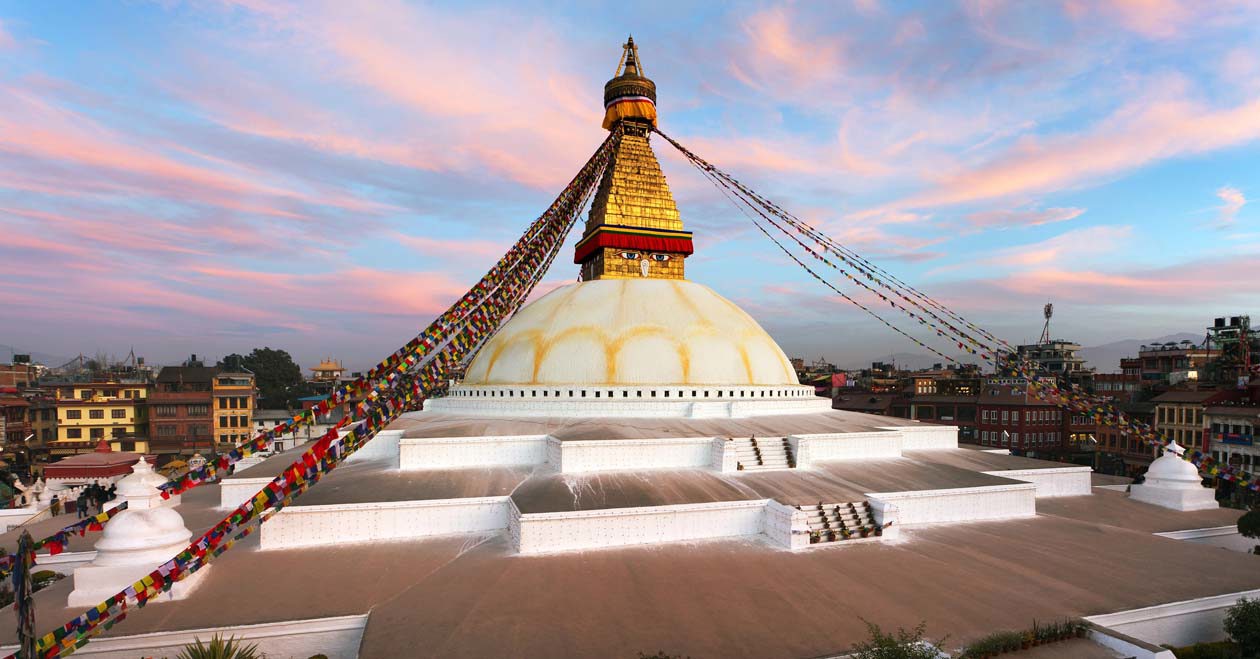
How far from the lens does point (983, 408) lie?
3734 cm

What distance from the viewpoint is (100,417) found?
32719mm

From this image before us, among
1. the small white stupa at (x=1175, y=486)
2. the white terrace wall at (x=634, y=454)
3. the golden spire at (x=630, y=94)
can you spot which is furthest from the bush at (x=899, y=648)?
the golden spire at (x=630, y=94)

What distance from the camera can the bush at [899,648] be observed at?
542 cm

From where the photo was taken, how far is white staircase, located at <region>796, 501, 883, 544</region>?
33.9 ft

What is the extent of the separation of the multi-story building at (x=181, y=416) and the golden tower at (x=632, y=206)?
26563 millimetres

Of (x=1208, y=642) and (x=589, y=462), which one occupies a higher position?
(x=589, y=462)

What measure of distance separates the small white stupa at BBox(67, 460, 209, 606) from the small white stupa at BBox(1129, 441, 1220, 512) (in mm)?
18948

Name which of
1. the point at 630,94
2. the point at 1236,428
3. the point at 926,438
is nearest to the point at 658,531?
the point at 926,438

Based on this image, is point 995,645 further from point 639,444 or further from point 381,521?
point 381,521

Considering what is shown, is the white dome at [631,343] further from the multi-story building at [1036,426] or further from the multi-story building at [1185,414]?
the multi-story building at [1036,426]

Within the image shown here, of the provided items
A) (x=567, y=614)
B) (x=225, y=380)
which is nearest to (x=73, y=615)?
(x=567, y=614)

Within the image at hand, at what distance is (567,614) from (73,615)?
21.4 feet

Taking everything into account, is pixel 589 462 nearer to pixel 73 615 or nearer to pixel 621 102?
pixel 73 615

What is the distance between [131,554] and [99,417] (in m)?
32.9
